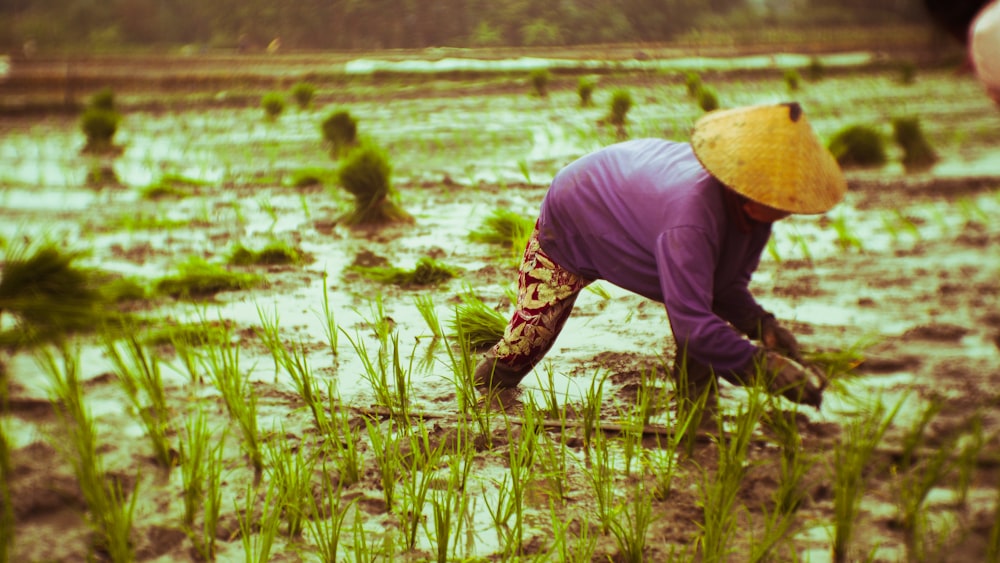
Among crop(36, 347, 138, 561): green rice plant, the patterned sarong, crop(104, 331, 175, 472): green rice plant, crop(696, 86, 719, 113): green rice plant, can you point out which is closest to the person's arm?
the patterned sarong

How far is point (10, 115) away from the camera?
6.90 metres

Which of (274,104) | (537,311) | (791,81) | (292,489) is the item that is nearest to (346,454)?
(292,489)

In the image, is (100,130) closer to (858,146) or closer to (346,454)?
(346,454)

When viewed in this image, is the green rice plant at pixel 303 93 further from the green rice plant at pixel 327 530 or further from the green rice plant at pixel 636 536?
the green rice plant at pixel 636 536

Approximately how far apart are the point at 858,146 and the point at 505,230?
119 inches

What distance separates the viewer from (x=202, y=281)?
2664 mm

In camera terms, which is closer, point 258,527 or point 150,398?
point 258,527

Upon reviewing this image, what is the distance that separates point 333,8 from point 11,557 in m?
2.48

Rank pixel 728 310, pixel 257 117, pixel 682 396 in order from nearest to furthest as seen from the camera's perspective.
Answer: pixel 682 396
pixel 728 310
pixel 257 117

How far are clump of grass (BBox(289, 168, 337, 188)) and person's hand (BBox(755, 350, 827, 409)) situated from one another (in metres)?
2.62

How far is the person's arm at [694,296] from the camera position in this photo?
1.56 meters

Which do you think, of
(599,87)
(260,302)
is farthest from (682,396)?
(599,87)

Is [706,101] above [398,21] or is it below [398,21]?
below

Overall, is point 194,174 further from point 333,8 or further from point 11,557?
point 11,557
